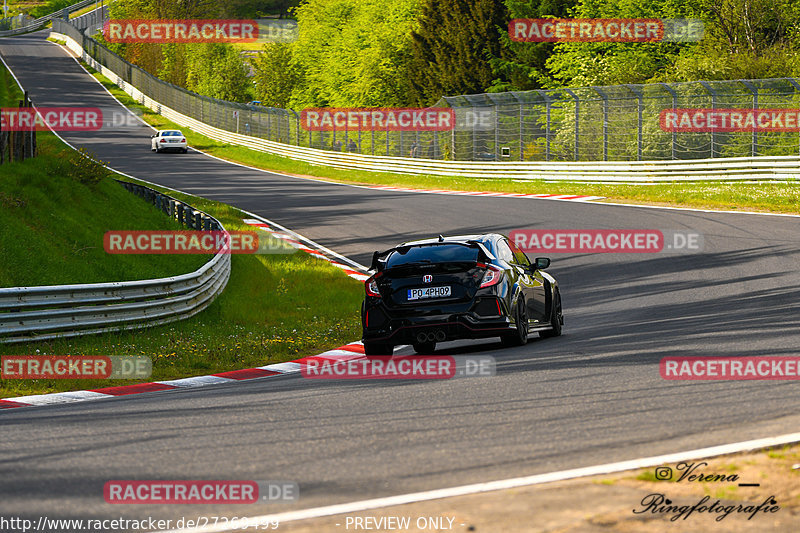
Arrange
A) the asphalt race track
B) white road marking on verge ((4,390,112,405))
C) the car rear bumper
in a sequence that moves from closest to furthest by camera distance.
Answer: the asphalt race track
white road marking on verge ((4,390,112,405))
the car rear bumper

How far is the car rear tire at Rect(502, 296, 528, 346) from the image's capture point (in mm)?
12055

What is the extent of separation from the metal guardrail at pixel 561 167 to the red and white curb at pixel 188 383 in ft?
69.7

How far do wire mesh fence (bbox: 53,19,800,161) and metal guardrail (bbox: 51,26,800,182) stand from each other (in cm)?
79

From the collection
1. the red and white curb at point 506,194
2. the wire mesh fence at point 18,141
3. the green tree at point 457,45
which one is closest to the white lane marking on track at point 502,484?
the wire mesh fence at point 18,141

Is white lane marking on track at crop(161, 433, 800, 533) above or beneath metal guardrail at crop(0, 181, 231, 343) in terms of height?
above

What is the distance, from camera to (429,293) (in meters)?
11.8

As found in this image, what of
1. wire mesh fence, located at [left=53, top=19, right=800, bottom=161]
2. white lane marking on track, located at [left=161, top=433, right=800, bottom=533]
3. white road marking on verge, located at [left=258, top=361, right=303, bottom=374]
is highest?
wire mesh fence, located at [left=53, top=19, right=800, bottom=161]

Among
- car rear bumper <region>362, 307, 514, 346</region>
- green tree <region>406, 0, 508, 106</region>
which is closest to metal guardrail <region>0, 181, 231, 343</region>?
car rear bumper <region>362, 307, 514, 346</region>

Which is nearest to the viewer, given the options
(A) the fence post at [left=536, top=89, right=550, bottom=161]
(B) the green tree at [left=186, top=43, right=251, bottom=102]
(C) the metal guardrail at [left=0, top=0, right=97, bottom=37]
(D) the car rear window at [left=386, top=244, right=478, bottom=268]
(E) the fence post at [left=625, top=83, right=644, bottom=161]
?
(D) the car rear window at [left=386, top=244, right=478, bottom=268]

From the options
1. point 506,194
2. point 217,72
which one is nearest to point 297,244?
point 506,194

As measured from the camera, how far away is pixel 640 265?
20484mm

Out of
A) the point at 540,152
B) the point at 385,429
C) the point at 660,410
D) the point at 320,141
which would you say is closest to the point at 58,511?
the point at 385,429

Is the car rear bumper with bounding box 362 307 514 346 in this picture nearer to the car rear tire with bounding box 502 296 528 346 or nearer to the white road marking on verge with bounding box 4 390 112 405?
the car rear tire with bounding box 502 296 528 346

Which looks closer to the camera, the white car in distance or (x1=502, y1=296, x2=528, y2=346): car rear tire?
(x1=502, y1=296, x2=528, y2=346): car rear tire
